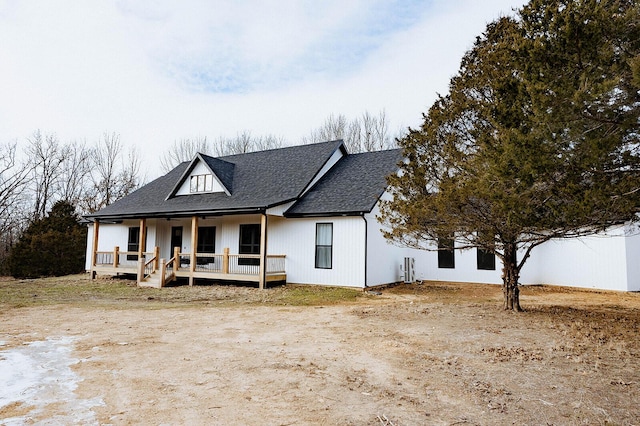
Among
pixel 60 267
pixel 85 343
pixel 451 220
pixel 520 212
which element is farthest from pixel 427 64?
pixel 60 267

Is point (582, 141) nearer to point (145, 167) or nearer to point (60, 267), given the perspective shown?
point (60, 267)

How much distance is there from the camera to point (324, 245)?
15.6 meters

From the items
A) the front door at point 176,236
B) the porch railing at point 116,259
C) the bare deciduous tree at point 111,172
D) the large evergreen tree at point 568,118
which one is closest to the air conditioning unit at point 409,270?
the large evergreen tree at point 568,118

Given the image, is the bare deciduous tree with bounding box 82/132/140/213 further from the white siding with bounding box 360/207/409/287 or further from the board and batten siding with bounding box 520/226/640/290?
the board and batten siding with bounding box 520/226/640/290

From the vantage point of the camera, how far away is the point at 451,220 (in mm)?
8891

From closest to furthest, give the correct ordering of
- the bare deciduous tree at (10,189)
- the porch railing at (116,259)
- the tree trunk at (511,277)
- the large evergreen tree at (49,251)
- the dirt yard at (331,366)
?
1. the dirt yard at (331,366)
2. the tree trunk at (511,277)
3. the porch railing at (116,259)
4. the large evergreen tree at (49,251)
5. the bare deciduous tree at (10,189)

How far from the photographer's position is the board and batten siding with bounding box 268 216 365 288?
1484 centimetres

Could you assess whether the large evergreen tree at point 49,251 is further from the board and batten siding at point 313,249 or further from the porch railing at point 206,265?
the board and batten siding at point 313,249

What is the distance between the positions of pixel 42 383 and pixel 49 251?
2400cm

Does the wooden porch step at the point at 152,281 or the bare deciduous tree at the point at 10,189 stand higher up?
the bare deciduous tree at the point at 10,189

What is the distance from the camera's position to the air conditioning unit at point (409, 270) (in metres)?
17.5

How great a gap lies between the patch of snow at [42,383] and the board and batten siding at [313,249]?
995 centimetres

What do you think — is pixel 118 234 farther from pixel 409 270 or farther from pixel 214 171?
pixel 409 270

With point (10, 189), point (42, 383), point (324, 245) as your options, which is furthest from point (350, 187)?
point (10, 189)
